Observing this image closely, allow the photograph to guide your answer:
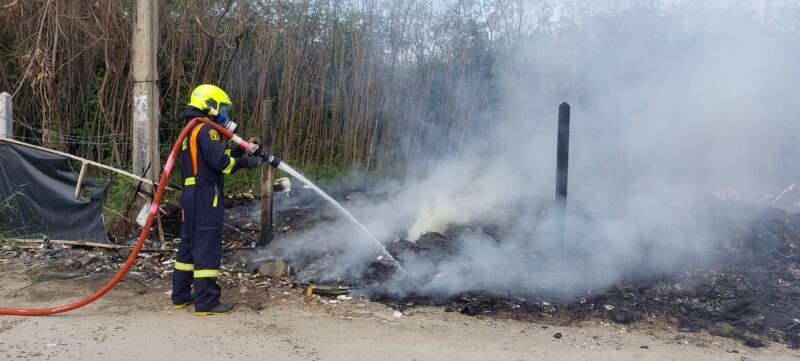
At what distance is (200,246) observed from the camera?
433 centimetres

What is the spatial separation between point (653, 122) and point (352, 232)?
12.5 ft

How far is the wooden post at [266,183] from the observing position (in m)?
5.80

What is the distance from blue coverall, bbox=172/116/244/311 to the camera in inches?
169

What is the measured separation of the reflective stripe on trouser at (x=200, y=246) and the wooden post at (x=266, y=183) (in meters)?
1.37

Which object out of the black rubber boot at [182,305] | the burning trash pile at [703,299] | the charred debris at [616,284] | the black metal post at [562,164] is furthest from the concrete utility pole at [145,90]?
the black metal post at [562,164]

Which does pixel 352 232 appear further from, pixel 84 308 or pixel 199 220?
pixel 84 308

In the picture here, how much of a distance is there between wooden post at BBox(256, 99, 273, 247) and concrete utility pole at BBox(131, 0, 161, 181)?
152 centimetres

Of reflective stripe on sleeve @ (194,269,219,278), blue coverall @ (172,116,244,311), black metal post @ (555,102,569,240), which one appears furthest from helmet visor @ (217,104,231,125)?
black metal post @ (555,102,569,240)

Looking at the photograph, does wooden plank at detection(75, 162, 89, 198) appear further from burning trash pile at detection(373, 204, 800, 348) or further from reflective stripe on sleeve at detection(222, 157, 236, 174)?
burning trash pile at detection(373, 204, 800, 348)

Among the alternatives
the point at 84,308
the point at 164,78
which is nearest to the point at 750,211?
the point at 84,308

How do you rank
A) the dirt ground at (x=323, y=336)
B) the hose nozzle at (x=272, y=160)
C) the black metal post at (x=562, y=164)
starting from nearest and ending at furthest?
the dirt ground at (x=323, y=336) < the hose nozzle at (x=272, y=160) < the black metal post at (x=562, y=164)

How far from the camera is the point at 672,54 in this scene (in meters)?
6.39

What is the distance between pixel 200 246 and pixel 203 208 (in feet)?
1.00

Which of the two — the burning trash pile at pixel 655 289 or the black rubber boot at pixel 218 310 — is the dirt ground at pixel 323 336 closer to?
the black rubber boot at pixel 218 310
